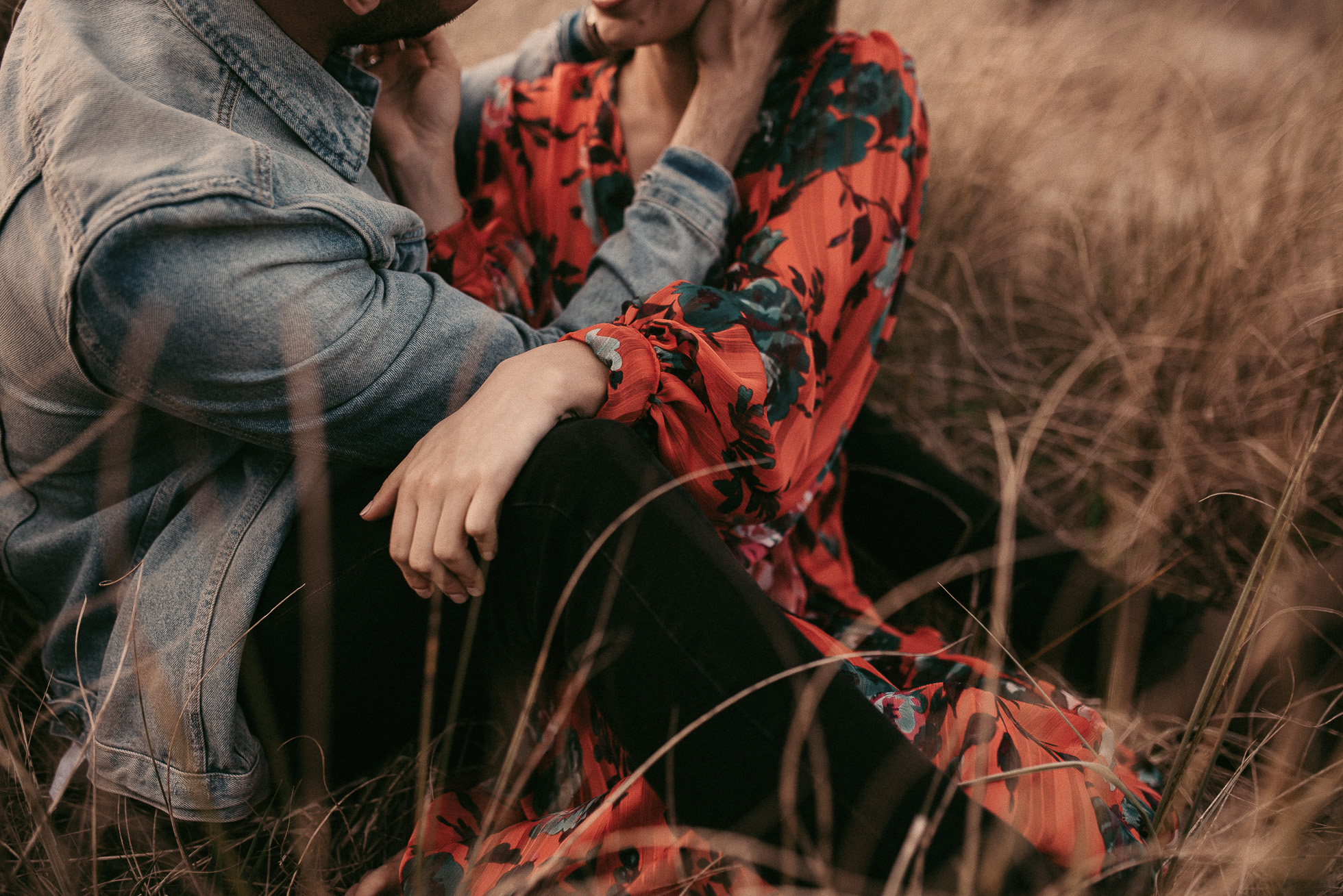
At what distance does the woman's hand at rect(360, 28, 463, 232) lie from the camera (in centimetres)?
104

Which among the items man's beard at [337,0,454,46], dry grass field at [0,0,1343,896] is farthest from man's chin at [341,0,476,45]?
dry grass field at [0,0,1343,896]

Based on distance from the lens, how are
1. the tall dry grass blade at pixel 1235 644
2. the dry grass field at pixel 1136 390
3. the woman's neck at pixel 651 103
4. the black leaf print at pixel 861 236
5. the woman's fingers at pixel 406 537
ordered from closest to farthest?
the tall dry grass blade at pixel 1235 644 < the woman's fingers at pixel 406 537 < the dry grass field at pixel 1136 390 < the black leaf print at pixel 861 236 < the woman's neck at pixel 651 103

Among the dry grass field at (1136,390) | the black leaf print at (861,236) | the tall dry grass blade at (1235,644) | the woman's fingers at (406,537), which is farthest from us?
the black leaf print at (861,236)

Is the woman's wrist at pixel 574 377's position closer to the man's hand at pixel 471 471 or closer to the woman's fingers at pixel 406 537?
the man's hand at pixel 471 471

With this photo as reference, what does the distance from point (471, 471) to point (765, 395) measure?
0.32 m

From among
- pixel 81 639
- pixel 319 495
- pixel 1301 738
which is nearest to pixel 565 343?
pixel 319 495

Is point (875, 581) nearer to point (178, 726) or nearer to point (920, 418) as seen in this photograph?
point (920, 418)

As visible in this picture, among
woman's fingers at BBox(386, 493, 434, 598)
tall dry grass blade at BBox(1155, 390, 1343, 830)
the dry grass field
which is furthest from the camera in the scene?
the dry grass field

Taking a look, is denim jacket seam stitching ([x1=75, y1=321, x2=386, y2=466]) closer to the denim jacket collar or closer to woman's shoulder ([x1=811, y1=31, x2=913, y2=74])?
the denim jacket collar

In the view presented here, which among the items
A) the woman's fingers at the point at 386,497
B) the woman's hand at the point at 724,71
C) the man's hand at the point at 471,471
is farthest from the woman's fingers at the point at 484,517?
the woman's hand at the point at 724,71

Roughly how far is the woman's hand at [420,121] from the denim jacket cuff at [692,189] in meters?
0.31

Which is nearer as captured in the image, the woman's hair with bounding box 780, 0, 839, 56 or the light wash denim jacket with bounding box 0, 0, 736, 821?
the light wash denim jacket with bounding box 0, 0, 736, 821

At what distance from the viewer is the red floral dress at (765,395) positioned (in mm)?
744

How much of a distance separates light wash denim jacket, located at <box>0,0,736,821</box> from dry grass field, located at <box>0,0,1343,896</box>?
0.13 metres
